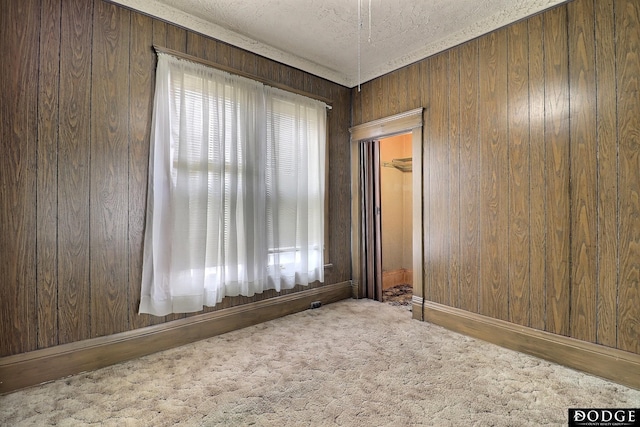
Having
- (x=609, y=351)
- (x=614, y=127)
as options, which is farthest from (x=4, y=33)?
(x=609, y=351)

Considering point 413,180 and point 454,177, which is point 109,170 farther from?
point 454,177

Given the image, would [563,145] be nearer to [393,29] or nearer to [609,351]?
[609,351]

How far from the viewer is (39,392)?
2.00m

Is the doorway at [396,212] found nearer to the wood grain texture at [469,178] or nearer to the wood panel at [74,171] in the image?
the wood grain texture at [469,178]

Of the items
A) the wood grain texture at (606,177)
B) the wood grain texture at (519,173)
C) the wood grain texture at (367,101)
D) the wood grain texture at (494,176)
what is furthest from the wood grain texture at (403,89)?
the wood grain texture at (606,177)

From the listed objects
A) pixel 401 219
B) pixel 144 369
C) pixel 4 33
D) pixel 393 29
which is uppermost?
pixel 393 29

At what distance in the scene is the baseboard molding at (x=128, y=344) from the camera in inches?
80.5

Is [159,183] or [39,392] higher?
[159,183]

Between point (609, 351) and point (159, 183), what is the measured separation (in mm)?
3473

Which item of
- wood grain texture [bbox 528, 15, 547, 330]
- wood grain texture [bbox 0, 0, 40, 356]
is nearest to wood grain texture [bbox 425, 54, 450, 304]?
wood grain texture [bbox 528, 15, 547, 330]

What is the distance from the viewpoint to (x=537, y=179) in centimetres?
250

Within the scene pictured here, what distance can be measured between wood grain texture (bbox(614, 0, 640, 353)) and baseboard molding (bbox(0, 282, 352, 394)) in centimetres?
270

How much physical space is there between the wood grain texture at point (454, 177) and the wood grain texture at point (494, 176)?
0.22m

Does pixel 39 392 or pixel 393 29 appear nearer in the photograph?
pixel 39 392
